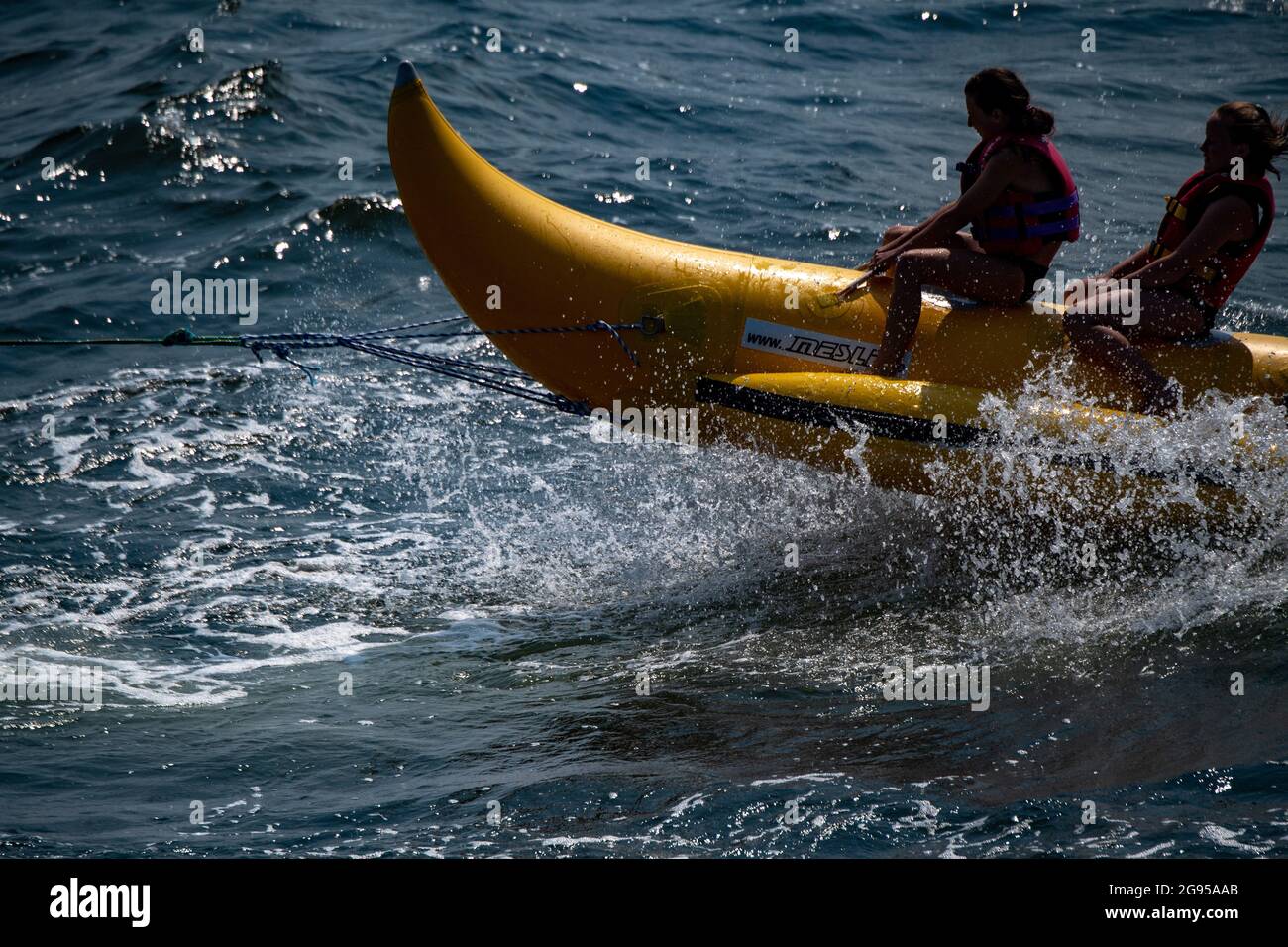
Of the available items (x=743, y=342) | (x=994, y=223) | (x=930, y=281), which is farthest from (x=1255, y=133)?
(x=743, y=342)

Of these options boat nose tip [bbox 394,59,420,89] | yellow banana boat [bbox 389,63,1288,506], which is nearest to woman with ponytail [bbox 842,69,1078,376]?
yellow banana boat [bbox 389,63,1288,506]

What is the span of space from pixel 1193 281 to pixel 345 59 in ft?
29.7

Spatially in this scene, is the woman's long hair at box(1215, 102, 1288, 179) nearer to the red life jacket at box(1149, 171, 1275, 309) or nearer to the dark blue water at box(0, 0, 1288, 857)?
the red life jacket at box(1149, 171, 1275, 309)

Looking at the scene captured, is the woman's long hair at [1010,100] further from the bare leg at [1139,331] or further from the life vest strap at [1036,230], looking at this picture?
the bare leg at [1139,331]

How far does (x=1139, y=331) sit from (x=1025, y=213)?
25.2 inches

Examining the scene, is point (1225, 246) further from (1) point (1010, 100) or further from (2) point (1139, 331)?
(1) point (1010, 100)

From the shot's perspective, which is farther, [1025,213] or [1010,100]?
[1025,213]

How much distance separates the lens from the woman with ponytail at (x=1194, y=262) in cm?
465

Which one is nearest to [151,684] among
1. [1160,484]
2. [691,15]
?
[1160,484]

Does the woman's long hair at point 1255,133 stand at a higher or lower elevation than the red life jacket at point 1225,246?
higher

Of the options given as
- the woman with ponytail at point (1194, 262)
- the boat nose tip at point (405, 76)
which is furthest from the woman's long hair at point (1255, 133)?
the boat nose tip at point (405, 76)

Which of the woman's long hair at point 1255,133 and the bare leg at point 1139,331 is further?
the bare leg at point 1139,331

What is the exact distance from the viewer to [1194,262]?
476 centimetres

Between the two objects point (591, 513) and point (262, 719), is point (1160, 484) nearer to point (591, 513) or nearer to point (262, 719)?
point (591, 513)
